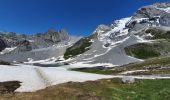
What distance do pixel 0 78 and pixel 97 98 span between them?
2809cm

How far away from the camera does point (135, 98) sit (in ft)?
130

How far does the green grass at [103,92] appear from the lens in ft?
120

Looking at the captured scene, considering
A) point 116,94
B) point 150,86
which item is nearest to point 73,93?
point 116,94

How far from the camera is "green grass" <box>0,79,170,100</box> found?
36.7 metres

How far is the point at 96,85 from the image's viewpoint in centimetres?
4734

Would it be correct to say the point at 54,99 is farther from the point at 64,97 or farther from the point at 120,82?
the point at 120,82

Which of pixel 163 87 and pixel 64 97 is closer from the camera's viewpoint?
pixel 64 97

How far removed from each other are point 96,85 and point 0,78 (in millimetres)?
20192

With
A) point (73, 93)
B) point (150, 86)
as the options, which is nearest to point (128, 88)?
point (150, 86)

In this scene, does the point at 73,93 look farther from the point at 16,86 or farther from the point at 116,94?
the point at 16,86

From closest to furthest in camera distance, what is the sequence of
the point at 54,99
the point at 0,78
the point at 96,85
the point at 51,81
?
the point at 54,99, the point at 96,85, the point at 51,81, the point at 0,78

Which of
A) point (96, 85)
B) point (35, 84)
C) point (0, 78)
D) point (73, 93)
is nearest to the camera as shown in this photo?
point (73, 93)

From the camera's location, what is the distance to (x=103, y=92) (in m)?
42.3

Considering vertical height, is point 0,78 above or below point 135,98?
above
